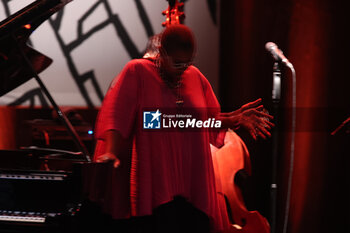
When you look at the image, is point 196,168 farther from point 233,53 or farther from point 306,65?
point 233,53

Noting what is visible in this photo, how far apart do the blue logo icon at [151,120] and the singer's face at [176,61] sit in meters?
0.16

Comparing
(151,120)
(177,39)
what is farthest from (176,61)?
(151,120)

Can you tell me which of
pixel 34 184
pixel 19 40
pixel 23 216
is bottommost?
pixel 23 216

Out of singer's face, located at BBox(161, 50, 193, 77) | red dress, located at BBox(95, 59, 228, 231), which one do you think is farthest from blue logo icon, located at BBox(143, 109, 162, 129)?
singer's face, located at BBox(161, 50, 193, 77)

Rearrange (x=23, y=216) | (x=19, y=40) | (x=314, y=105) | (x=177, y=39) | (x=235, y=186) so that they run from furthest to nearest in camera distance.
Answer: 1. (x=314, y=105)
2. (x=235, y=186)
3. (x=19, y=40)
4. (x=23, y=216)
5. (x=177, y=39)

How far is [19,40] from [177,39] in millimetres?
956

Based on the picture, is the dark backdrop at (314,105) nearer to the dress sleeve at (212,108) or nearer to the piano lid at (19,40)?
the dress sleeve at (212,108)

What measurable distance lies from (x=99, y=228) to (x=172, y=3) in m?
1.28

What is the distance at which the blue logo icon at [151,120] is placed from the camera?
1402mm

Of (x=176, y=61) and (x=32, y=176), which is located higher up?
(x=176, y=61)

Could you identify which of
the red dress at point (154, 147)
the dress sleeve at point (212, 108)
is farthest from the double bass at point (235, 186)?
the red dress at point (154, 147)

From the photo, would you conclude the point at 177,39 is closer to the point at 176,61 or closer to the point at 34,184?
the point at 176,61

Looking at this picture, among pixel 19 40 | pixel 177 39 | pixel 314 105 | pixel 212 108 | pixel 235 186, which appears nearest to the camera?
pixel 177 39

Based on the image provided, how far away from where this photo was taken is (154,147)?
1417 millimetres
